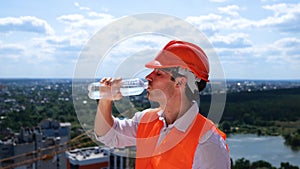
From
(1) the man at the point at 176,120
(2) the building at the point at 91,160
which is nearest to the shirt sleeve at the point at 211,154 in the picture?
(1) the man at the point at 176,120

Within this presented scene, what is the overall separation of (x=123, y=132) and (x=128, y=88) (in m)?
0.16

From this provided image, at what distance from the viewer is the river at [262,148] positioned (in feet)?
47.3

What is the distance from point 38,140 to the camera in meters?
12.2

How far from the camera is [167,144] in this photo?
946 millimetres

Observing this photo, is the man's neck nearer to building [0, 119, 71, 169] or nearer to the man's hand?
the man's hand

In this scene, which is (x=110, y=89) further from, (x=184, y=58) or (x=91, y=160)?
(x=91, y=160)

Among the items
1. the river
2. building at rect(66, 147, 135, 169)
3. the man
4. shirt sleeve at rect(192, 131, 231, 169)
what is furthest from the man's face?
the river

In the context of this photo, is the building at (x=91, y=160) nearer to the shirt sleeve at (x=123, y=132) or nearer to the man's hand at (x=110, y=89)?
the shirt sleeve at (x=123, y=132)

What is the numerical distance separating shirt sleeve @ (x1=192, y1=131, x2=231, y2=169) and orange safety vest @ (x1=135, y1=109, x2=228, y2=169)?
0.06 feet

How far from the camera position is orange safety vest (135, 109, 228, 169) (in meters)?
0.89

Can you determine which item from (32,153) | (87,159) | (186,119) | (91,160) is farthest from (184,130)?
(32,153)

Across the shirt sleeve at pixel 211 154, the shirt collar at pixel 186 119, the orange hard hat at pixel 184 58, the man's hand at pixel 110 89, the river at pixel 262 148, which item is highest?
the orange hard hat at pixel 184 58

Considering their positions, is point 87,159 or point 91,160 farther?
point 91,160

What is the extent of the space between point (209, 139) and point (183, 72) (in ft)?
0.51
